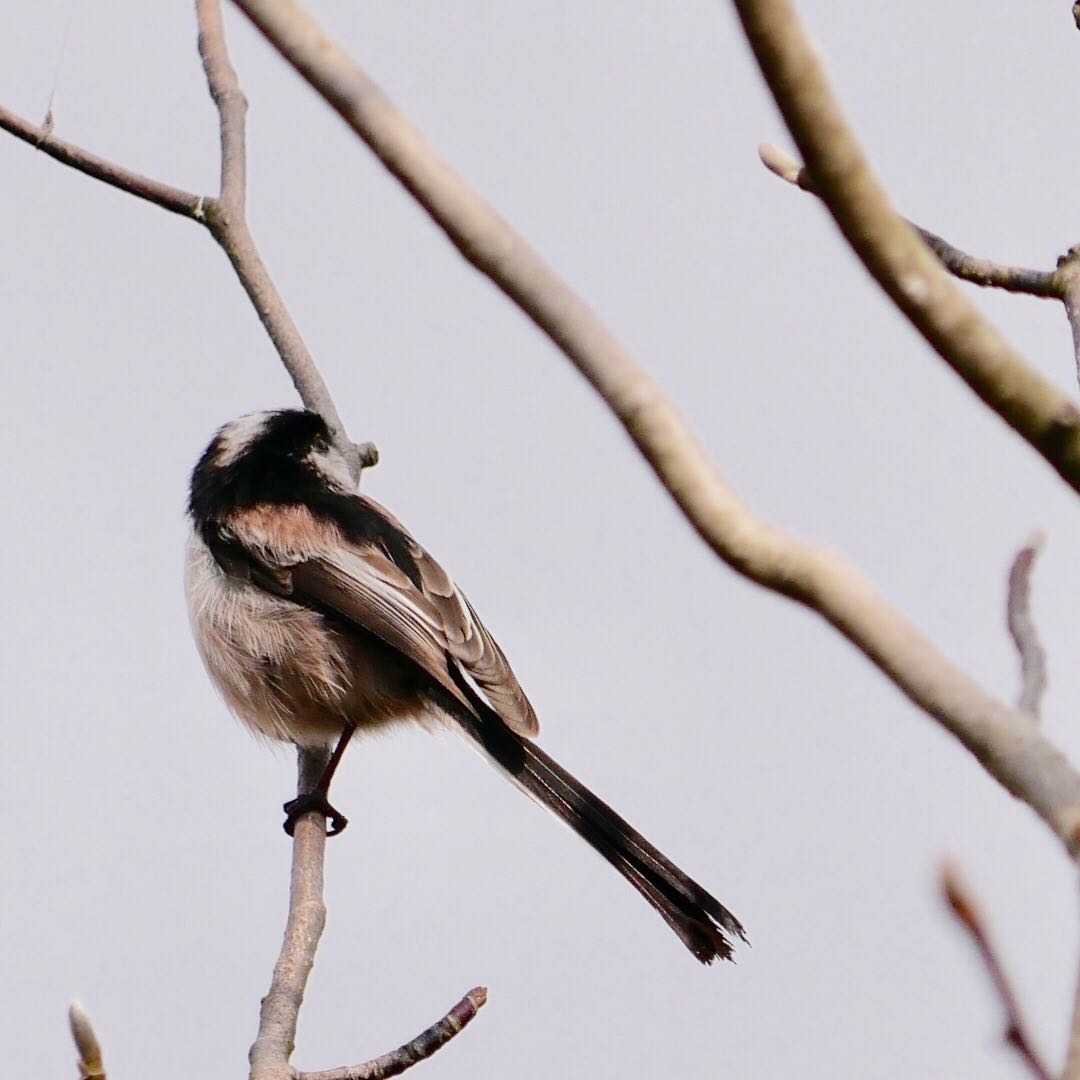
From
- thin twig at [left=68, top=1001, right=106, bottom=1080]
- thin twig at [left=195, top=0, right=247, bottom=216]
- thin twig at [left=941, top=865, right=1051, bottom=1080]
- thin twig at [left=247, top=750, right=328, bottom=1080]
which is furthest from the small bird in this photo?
thin twig at [left=941, top=865, right=1051, bottom=1080]

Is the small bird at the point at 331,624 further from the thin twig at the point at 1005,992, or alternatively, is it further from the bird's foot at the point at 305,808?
the thin twig at the point at 1005,992

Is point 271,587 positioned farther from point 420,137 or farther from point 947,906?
point 947,906

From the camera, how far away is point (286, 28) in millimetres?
1338

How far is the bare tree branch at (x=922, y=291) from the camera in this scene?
4.05ft

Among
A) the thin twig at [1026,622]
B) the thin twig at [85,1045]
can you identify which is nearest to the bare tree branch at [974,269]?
the thin twig at [1026,622]

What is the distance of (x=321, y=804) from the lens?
13.8ft

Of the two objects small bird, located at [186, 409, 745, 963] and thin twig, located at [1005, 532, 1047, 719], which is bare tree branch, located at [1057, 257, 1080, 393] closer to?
thin twig, located at [1005, 532, 1047, 719]

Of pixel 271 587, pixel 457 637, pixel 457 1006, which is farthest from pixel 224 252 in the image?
pixel 457 1006

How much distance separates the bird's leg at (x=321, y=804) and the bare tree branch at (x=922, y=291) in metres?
3.07

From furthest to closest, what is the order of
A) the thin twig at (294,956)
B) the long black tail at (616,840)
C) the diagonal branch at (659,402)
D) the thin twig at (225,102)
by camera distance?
the thin twig at (225,102), the long black tail at (616,840), the thin twig at (294,956), the diagonal branch at (659,402)

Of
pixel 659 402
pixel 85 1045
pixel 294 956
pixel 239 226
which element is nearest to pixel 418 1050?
pixel 294 956

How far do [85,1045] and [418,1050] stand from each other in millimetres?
1202

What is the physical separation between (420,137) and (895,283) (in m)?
0.41

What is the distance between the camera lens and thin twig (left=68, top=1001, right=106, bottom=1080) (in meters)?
1.61
